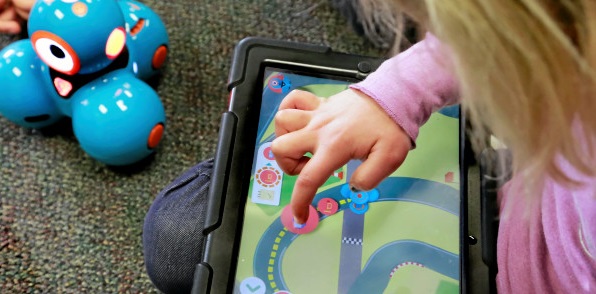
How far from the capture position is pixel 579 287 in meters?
0.45

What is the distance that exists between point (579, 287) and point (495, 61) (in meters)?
0.25

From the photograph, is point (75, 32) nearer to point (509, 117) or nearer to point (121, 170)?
point (121, 170)

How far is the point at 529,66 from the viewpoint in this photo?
27cm

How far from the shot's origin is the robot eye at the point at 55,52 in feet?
2.20

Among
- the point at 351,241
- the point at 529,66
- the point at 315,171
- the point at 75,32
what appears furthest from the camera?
the point at 75,32

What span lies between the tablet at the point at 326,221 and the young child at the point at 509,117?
1.6 inches

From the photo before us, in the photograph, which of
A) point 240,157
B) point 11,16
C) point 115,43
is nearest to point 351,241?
point 240,157

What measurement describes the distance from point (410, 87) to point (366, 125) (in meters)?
0.05

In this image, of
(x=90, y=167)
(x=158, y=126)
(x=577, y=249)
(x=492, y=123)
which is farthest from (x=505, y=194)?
(x=90, y=167)

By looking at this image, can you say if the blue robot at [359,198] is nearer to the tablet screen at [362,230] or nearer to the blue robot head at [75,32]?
the tablet screen at [362,230]

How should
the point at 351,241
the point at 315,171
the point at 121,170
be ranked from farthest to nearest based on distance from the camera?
the point at 121,170 → the point at 351,241 → the point at 315,171

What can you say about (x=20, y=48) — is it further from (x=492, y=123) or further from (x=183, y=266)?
(x=492, y=123)

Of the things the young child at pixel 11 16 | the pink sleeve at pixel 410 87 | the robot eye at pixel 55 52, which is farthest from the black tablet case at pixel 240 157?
the young child at pixel 11 16

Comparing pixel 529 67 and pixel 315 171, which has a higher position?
pixel 529 67
